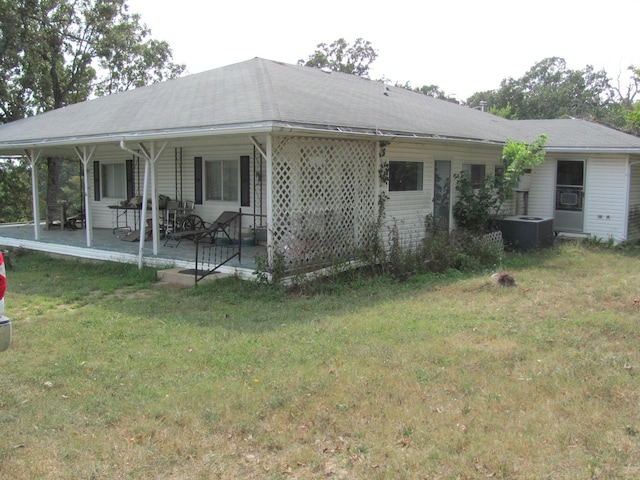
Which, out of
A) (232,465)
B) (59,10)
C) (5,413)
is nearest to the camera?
(232,465)

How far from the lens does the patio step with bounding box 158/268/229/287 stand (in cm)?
930

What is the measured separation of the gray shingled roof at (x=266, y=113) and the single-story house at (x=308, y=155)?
0.05 metres

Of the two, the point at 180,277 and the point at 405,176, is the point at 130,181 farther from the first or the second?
the point at 405,176

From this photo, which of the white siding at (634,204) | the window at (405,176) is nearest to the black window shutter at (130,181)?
the window at (405,176)

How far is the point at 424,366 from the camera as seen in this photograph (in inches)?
206

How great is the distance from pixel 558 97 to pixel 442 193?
42.4m

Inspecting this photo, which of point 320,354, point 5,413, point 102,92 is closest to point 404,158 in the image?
point 320,354

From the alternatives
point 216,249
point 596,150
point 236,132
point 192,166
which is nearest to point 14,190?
point 192,166

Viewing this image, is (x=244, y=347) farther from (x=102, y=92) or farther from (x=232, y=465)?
(x=102, y=92)

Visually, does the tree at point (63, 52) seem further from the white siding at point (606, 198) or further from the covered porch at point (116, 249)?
the white siding at point (606, 198)

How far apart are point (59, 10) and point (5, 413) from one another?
2397 cm

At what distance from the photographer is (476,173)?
47.9 feet

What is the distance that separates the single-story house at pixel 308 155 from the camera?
9336mm

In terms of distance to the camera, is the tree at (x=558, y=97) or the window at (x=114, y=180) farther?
the tree at (x=558, y=97)
